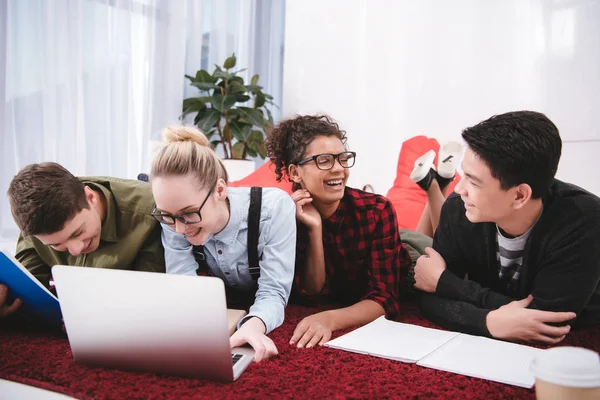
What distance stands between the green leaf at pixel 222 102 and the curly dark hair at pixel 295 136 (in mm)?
1215

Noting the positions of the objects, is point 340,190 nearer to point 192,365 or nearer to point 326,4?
point 192,365

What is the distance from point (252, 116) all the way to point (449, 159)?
129 centimetres

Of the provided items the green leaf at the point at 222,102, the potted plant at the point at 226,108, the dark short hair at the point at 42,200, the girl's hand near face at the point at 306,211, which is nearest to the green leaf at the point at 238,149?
the potted plant at the point at 226,108

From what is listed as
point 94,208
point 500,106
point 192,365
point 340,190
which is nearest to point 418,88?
point 500,106

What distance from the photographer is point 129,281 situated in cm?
81

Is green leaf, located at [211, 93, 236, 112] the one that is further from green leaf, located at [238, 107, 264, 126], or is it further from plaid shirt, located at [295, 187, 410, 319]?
plaid shirt, located at [295, 187, 410, 319]

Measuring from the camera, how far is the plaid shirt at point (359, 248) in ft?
4.76

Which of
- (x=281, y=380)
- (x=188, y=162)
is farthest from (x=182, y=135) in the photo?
(x=281, y=380)

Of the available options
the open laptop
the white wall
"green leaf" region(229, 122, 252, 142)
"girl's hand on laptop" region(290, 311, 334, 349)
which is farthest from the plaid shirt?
"green leaf" region(229, 122, 252, 142)

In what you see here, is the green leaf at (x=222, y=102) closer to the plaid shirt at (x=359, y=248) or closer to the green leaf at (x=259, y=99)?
the green leaf at (x=259, y=99)

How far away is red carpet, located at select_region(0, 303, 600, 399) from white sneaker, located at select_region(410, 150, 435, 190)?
107 cm

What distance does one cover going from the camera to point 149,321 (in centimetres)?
83

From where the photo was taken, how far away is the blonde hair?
1.15 meters

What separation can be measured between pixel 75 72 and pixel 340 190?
172cm
